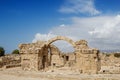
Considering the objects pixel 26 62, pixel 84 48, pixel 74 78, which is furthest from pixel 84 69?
pixel 26 62

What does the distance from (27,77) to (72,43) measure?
6865 millimetres

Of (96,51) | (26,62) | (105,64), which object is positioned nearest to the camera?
(96,51)

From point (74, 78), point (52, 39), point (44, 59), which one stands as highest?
point (52, 39)

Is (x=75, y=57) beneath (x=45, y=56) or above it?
beneath

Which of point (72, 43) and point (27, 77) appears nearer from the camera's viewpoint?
point (27, 77)

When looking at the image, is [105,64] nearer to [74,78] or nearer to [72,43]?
[72,43]

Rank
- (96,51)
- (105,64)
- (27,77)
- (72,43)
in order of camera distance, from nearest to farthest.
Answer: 1. (27,77)
2. (96,51)
3. (72,43)
4. (105,64)

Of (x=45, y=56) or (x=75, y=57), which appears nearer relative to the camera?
(x=75, y=57)

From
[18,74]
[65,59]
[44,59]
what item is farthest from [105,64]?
[18,74]

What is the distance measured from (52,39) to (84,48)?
173 inches

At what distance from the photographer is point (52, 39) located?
27.1 meters

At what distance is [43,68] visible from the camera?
28.1 meters

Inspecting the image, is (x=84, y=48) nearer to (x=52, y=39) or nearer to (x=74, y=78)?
(x=52, y=39)

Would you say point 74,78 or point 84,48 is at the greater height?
point 84,48
